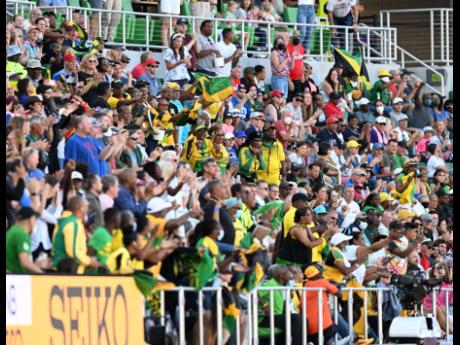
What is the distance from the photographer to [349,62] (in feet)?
78.6

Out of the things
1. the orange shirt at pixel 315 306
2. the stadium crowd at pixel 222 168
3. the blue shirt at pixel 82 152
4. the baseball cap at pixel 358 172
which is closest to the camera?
the stadium crowd at pixel 222 168

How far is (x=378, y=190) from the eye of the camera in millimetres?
21328

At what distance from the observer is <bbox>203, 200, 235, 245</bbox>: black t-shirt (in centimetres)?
1544

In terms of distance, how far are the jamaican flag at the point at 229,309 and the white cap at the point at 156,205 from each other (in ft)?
3.98

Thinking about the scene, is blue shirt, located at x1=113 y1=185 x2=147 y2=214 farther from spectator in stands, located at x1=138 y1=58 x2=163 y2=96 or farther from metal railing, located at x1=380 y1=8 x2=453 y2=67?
metal railing, located at x1=380 y1=8 x2=453 y2=67

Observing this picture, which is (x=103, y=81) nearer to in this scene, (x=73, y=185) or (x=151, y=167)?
(x=151, y=167)

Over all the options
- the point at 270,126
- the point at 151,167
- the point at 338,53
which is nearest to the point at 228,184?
the point at 151,167

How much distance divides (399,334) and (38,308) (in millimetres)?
4157

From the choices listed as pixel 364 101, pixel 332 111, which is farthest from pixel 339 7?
pixel 332 111

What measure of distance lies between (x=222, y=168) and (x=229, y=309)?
4.95 metres

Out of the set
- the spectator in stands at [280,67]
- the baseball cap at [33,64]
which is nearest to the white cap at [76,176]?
the baseball cap at [33,64]

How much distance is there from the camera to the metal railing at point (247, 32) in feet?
72.4

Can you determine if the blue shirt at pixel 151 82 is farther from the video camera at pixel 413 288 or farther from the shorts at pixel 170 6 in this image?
the video camera at pixel 413 288

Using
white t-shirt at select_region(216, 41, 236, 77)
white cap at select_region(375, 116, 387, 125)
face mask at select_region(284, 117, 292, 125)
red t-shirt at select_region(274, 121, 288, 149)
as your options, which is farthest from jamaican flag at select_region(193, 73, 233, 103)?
white cap at select_region(375, 116, 387, 125)
